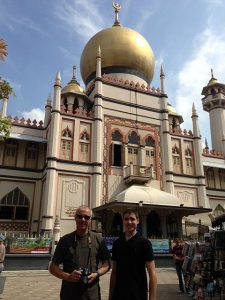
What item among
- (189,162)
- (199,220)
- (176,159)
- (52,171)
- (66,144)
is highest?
(66,144)

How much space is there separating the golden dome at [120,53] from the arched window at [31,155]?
8.10 meters

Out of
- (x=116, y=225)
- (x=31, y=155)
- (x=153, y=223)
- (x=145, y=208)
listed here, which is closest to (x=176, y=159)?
(x=153, y=223)

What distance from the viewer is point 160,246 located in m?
14.5

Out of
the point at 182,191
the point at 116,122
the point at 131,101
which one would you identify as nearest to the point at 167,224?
the point at 182,191

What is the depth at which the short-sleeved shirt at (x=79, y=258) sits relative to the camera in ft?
9.42

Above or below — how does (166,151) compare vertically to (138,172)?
above

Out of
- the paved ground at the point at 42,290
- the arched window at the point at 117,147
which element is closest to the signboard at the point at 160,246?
the paved ground at the point at 42,290

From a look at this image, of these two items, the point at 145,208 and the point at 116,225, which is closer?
the point at 145,208

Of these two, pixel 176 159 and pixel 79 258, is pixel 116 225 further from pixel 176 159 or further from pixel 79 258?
pixel 79 258

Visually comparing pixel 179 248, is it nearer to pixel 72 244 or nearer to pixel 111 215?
pixel 72 244

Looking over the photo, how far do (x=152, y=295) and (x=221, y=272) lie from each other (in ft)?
13.1

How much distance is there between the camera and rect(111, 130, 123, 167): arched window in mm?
20047

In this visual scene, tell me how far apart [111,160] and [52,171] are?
4.03 metres

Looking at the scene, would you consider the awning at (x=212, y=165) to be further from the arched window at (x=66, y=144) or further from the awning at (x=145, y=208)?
the arched window at (x=66, y=144)
